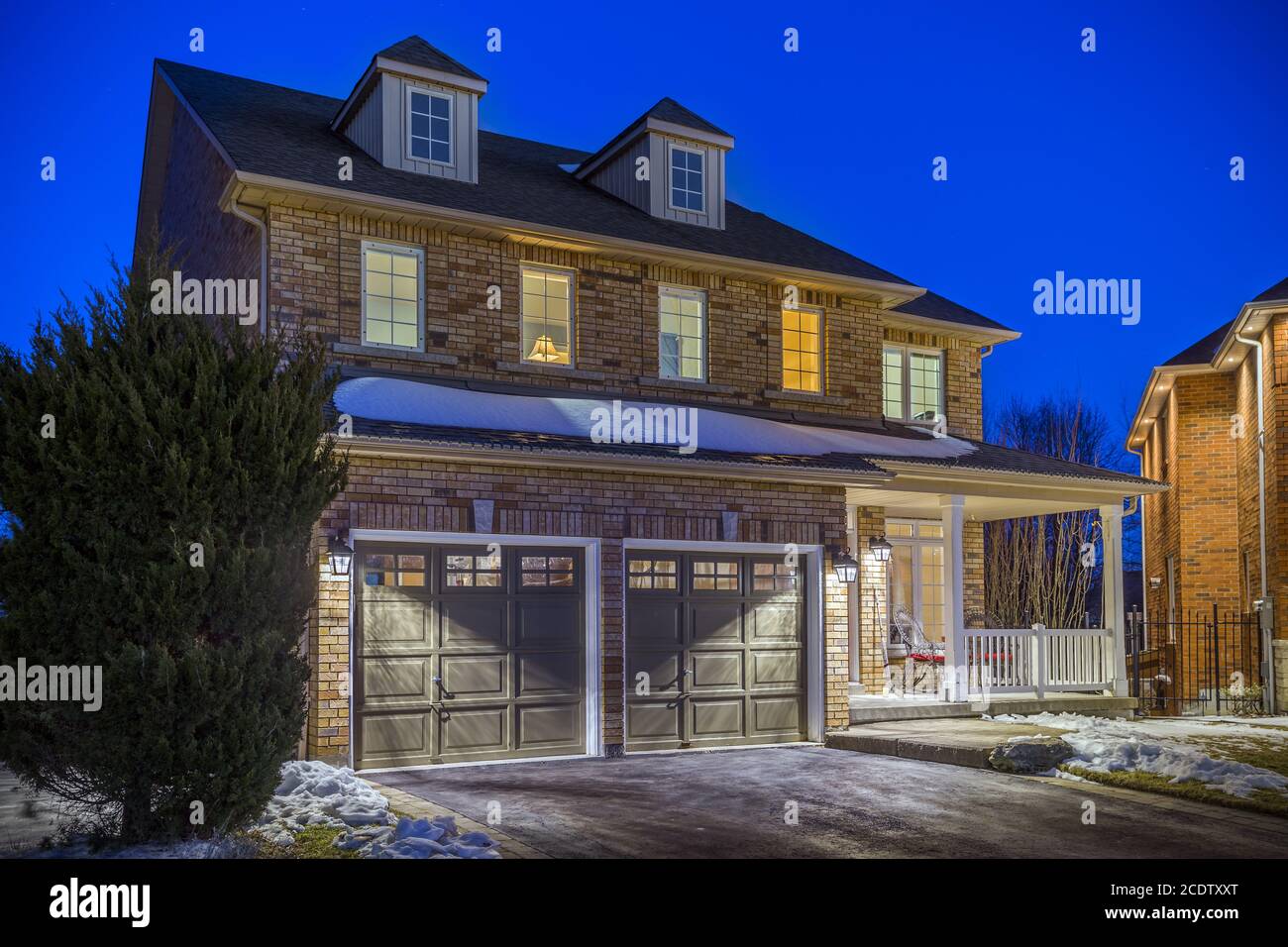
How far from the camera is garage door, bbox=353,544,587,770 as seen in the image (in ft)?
37.6

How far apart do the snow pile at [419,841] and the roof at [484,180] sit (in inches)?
294

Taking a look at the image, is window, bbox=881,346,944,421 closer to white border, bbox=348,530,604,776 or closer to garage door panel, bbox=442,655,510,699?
white border, bbox=348,530,604,776

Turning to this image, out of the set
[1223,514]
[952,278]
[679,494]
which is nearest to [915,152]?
[952,278]

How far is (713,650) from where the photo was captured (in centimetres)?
1334

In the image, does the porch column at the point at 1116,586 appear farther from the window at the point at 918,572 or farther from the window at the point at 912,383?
the window at the point at 912,383

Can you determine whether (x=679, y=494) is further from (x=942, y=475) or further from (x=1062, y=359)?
(x=1062, y=359)

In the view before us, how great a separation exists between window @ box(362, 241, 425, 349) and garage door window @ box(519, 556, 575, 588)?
3027mm

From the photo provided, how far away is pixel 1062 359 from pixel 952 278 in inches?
849

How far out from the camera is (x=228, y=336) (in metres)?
7.82

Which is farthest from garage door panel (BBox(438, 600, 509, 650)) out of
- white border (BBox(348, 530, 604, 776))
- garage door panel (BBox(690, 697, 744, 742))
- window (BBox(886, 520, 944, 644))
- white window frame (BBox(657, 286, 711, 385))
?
window (BBox(886, 520, 944, 644))

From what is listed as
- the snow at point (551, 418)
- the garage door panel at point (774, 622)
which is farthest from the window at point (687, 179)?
the garage door panel at point (774, 622)

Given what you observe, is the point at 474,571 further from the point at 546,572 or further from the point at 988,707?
the point at 988,707
